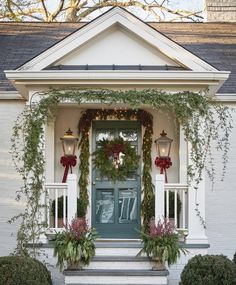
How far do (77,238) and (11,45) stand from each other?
6263 mm

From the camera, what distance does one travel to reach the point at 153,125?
11.3 meters

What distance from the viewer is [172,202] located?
10539 mm

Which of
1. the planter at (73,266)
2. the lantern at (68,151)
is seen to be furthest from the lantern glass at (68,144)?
the planter at (73,266)

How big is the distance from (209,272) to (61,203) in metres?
3.16

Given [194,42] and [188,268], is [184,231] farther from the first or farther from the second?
[194,42]

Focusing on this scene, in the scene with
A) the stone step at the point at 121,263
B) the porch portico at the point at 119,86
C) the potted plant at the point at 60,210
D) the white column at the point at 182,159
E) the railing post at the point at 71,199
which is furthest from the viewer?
the white column at the point at 182,159

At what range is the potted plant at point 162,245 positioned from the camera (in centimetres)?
901

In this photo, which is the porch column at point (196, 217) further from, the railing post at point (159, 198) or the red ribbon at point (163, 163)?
the red ribbon at point (163, 163)

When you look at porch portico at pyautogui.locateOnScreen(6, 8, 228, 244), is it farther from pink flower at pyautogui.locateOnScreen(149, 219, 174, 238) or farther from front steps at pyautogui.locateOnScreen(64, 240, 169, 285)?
front steps at pyautogui.locateOnScreen(64, 240, 169, 285)

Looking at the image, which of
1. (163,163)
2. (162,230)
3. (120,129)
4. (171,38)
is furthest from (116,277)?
(171,38)

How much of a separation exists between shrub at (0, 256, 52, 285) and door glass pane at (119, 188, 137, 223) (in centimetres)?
311

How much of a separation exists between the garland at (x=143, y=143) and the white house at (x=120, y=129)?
0.11 metres

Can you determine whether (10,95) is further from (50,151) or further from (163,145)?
(163,145)

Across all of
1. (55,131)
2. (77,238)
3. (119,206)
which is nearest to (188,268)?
(77,238)
